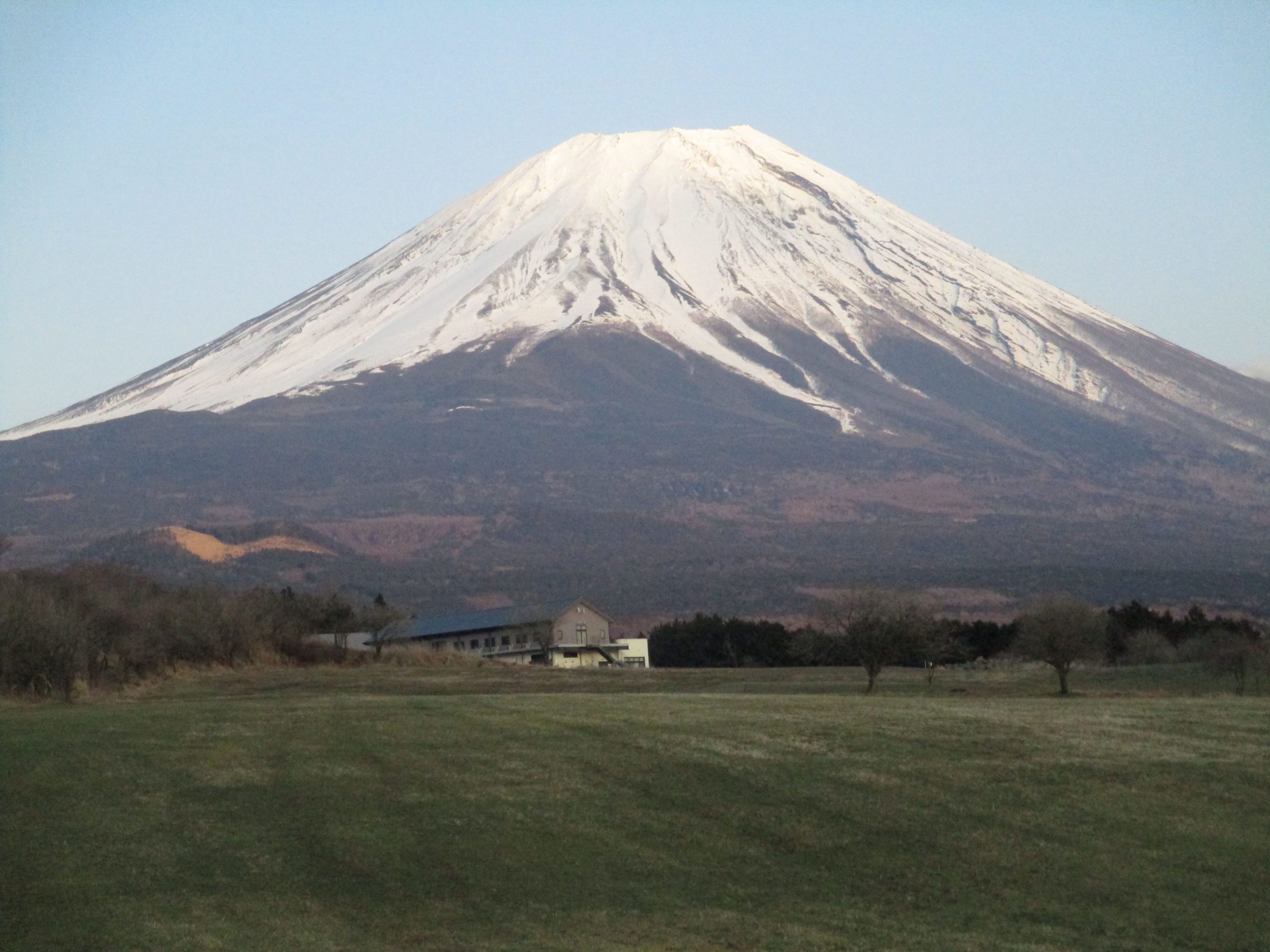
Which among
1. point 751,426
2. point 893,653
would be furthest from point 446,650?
point 751,426

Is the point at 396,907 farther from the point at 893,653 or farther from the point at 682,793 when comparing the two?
the point at 893,653

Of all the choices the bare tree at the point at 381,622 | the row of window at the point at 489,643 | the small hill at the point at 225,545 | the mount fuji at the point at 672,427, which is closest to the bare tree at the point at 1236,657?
the bare tree at the point at 381,622

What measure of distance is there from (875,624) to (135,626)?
18100mm

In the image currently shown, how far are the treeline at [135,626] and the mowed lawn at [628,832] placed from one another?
553cm

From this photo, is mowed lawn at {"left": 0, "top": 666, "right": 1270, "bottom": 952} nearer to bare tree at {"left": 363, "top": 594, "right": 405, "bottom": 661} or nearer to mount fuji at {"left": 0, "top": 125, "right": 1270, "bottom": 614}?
bare tree at {"left": 363, "top": 594, "right": 405, "bottom": 661}

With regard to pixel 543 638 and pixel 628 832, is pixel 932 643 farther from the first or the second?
pixel 543 638

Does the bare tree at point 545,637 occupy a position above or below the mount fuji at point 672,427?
below

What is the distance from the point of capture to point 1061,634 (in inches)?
1436

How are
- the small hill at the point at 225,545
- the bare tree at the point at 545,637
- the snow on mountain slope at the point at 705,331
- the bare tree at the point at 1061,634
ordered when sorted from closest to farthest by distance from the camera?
the bare tree at the point at 1061,634 → the bare tree at the point at 545,637 → the small hill at the point at 225,545 → the snow on mountain slope at the point at 705,331

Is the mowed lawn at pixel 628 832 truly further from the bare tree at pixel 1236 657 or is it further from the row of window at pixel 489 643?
the row of window at pixel 489 643

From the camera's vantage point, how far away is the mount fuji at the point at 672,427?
123875 mm

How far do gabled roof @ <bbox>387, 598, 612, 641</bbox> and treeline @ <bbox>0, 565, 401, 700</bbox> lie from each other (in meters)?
6.29

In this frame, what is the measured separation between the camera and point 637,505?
12962cm

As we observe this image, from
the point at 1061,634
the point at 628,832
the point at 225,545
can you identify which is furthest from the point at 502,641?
the point at 628,832
